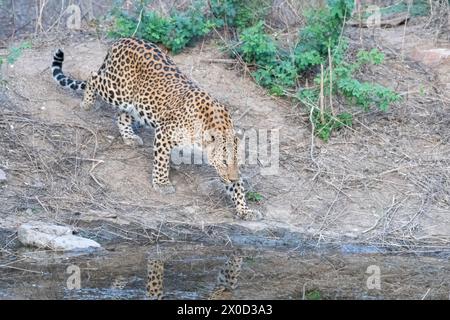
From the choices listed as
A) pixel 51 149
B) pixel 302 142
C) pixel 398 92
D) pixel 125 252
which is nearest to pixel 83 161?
pixel 51 149

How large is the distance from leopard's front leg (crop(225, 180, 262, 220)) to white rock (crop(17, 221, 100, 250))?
Answer: 4.92 feet

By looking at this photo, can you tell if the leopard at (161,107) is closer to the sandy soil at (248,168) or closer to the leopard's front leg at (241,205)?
the leopard's front leg at (241,205)

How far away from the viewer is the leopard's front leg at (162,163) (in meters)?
11.0

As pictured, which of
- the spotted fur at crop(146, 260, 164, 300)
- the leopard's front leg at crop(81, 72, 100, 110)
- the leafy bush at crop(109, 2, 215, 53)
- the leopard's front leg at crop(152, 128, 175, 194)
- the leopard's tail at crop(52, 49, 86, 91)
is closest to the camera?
the spotted fur at crop(146, 260, 164, 300)

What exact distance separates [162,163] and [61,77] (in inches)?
79.1

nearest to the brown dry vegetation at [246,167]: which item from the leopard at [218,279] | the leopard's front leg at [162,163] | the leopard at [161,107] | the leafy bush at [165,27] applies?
the leopard's front leg at [162,163]

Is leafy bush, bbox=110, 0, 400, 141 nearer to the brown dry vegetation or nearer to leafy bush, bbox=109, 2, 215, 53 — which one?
leafy bush, bbox=109, 2, 215, 53

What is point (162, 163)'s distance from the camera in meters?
11.0

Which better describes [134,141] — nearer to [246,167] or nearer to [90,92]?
[90,92]

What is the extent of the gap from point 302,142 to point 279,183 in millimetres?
851

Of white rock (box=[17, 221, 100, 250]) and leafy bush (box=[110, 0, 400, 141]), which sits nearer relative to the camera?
white rock (box=[17, 221, 100, 250])

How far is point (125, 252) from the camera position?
9.97 m

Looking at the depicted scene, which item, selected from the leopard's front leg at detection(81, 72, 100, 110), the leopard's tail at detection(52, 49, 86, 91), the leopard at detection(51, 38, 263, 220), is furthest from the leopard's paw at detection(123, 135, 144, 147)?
the leopard's tail at detection(52, 49, 86, 91)

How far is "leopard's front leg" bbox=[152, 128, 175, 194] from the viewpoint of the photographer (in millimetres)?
10953
